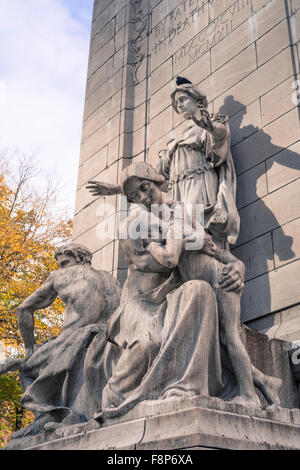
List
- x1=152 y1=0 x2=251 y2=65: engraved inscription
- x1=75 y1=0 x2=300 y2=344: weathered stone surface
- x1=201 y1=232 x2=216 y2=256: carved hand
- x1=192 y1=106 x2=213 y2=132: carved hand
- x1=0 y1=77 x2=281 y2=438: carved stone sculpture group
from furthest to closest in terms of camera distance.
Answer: x1=152 y1=0 x2=251 y2=65: engraved inscription, x1=75 y1=0 x2=300 y2=344: weathered stone surface, x1=192 y1=106 x2=213 y2=132: carved hand, x1=201 y1=232 x2=216 y2=256: carved hand, x1=0 y1=77 x2=281 y2=438: carved stone sculpture group

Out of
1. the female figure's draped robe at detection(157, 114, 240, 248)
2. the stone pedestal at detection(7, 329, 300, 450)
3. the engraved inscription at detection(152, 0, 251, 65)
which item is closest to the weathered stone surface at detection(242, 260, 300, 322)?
the female figure's draped robe at detection(157, 114, 240, 248)

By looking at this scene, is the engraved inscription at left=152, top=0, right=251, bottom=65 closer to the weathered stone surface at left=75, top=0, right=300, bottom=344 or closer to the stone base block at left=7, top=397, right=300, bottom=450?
the weathered stone surface at left=75, top=0, right=300, bottom=344

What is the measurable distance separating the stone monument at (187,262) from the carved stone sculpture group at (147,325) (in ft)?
0.05

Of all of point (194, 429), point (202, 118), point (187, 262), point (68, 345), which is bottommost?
point (194, 429)

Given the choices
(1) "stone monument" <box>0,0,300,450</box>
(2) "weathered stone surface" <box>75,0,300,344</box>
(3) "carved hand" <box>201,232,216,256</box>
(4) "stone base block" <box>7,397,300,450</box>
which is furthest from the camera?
(2) "weathered stone surface" <box>75,0,300,344</box>

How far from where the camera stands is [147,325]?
5.34m

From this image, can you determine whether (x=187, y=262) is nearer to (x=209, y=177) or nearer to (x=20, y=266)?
(x=209, y=177)

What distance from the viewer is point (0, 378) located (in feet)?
53.2

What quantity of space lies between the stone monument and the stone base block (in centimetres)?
1

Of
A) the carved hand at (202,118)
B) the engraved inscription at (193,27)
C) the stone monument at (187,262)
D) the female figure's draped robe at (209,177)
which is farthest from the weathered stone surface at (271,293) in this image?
the engraved inscription at (193,27)

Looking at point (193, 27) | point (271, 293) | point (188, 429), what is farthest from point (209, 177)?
point (188, 429)

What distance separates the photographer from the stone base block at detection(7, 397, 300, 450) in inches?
160

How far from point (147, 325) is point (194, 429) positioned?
1461 mm
